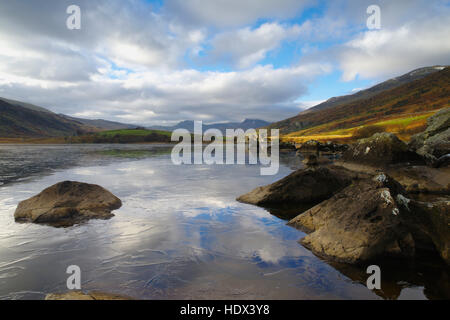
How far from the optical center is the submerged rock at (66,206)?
11906 mm

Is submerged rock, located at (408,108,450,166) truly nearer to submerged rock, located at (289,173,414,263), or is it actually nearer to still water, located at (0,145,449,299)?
submerged rock, located at (289,173,414,263)

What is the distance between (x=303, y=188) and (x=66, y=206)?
492 inches

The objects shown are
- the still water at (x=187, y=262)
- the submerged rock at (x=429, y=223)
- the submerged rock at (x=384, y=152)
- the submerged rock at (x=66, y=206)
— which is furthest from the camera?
the submerged rock at (x=384, y=152)

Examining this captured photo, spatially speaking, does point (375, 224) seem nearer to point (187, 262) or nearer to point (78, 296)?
point (187, 262)

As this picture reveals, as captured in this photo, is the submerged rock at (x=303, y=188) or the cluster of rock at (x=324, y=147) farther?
the cluster of rock at (x=324, y=147)

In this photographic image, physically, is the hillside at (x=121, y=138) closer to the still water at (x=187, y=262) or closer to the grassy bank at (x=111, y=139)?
the grassy bank at (x=111, y=139)

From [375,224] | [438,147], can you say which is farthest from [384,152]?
[375,224]

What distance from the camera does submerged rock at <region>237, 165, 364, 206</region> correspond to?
1526 cm

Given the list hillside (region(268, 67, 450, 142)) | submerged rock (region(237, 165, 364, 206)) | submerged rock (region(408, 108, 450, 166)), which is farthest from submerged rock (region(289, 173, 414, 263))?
hillside (region(268, 67, 450, 142))

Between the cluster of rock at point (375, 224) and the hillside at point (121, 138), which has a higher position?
the hillside at point (121, 138)

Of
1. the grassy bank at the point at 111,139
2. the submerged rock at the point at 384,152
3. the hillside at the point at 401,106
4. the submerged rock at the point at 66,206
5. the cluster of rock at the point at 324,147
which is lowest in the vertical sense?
the submerged rock at the point at 66,206

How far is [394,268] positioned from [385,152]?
1641cm

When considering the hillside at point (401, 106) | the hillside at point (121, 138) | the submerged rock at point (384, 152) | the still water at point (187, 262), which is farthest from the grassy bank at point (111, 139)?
the still water at point (187, 262)

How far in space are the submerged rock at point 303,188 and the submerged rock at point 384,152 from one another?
7188 mm
